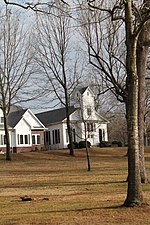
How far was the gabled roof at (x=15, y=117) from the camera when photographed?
6121 centimetres

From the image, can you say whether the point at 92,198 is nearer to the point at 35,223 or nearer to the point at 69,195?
the point at 69,195

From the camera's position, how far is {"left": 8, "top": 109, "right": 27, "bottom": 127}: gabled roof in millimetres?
61206

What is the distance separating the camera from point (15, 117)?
206ft

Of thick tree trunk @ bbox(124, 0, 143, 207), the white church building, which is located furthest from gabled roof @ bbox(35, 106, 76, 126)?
thick tree trunk @ bbox(124, 0, 143, 207)

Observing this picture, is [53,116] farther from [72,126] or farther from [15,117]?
[15,117]

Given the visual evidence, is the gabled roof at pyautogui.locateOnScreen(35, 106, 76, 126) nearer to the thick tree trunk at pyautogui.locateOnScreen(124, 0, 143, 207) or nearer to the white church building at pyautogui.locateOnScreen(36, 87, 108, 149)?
the white church building at pyautogui.locateOnScreen(36, 87, 108, 149)

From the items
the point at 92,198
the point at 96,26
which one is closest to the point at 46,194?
the point at 92,198

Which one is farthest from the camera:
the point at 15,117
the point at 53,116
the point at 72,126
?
the point at 53,116

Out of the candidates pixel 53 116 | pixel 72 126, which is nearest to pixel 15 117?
pixel 53 116

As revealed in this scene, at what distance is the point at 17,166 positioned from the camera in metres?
36.6

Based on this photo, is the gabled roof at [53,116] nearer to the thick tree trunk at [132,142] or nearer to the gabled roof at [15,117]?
the gabled roof at [15,117]

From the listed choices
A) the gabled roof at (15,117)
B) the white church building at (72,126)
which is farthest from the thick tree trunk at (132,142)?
the gabled roof at (15,117)

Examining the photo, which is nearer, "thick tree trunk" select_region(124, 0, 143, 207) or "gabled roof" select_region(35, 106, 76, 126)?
"thick tree trunk" select_region(124, 0, 143, 207)

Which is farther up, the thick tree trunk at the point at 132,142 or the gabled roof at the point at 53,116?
the gabled roof at the point at 53,116
